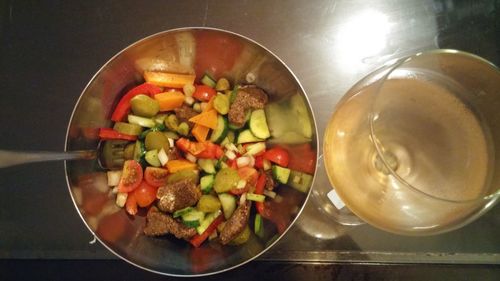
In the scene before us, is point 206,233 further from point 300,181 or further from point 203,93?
point 203,93

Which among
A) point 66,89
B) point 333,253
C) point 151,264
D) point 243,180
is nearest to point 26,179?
point 66,89

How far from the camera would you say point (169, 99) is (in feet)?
3.53

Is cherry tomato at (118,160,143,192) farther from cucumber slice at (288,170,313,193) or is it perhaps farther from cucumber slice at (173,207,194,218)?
cucumber slice at (288,170,313,193)

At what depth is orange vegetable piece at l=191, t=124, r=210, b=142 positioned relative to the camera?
1.06 meters

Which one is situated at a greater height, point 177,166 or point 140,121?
point 140,121

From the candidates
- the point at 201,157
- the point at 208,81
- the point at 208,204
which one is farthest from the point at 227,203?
the point at 208,81

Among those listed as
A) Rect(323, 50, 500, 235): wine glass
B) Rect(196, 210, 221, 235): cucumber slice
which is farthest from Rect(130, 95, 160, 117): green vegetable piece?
Rect(323, 50, 500, 235): wine glass

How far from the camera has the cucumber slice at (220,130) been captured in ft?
3.50

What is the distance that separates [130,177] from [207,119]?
0.27 m

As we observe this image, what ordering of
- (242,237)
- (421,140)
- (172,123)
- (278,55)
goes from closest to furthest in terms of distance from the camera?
(421,140) → (242,237) → (172,123) → (278,55)

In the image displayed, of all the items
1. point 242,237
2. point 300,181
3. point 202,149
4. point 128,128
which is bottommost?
point 242,237

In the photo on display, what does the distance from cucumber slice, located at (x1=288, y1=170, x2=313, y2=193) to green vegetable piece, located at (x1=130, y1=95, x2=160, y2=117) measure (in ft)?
1.44

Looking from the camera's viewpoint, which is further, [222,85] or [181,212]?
[222,85]

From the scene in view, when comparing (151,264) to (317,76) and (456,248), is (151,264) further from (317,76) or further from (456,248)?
(456,248)
